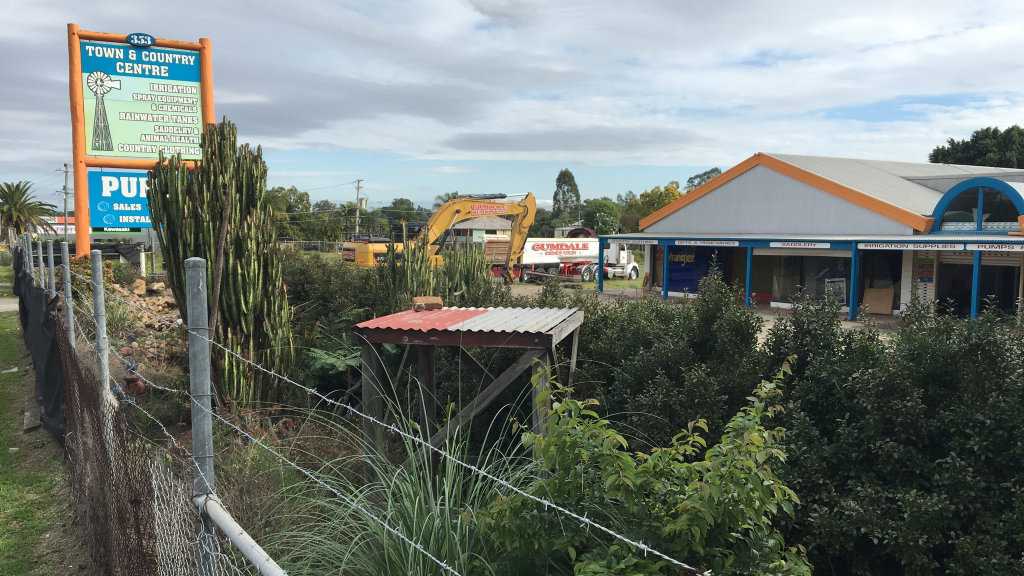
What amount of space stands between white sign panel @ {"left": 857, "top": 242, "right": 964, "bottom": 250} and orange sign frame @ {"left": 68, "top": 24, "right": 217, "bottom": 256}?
17.4m

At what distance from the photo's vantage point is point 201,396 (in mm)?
3131

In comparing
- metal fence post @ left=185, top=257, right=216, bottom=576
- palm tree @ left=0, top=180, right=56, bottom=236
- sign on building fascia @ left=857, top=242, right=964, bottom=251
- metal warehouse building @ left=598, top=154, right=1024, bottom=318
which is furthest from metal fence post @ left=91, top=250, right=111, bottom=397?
palm tree @ left=0, top=180, right=56, bottom=236

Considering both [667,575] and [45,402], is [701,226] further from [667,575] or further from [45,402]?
[667,575]

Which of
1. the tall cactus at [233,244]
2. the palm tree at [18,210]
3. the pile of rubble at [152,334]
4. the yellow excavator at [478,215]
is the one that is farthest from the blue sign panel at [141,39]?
the palm tree at [18,210]

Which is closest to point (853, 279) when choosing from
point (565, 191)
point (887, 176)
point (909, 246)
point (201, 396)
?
point (909, 246)

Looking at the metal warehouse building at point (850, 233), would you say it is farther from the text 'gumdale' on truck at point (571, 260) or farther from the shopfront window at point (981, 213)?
the text 'gumdale' on truck at point (571, 260)

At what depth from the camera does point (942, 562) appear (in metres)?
5.01

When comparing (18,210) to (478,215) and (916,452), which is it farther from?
(916,452)

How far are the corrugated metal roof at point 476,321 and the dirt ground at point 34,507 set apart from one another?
280 cm

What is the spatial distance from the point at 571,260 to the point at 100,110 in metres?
26.2

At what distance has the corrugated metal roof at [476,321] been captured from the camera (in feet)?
20.5

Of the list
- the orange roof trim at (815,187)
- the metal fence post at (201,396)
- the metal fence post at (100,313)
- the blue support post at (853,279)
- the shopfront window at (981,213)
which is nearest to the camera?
the metal fence post at (201,396)

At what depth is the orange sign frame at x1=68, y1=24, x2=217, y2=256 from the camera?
50.3ft

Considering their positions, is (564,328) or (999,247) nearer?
(564,328)
